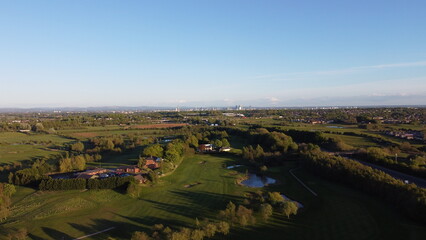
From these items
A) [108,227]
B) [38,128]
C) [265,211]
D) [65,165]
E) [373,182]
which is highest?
[38,128]

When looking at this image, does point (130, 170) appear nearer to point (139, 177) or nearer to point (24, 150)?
point (139, 177)

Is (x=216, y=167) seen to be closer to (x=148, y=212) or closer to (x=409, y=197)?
(x=148, y=212)

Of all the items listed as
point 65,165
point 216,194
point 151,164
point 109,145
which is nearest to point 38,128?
point 109,145

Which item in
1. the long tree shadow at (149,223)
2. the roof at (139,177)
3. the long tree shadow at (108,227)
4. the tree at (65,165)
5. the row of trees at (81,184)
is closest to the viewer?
the long tree shadow at (108,227)

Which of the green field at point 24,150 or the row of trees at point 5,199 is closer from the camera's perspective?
the row of trees at point 5,199

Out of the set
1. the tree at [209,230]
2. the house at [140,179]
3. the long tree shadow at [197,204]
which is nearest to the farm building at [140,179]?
the house at [140,179]

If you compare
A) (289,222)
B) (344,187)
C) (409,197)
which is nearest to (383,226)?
(409,197)

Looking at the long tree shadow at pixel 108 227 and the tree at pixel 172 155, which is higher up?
the tree at pixel 172 155

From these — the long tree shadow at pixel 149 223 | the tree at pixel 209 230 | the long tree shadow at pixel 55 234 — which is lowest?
the long tree shadow at pixel 55 234

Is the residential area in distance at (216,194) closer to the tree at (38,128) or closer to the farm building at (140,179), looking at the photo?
the farm building at (140,179)
